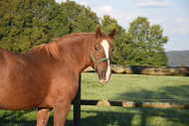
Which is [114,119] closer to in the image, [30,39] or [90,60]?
[90,60]

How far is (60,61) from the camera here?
4.43 metres

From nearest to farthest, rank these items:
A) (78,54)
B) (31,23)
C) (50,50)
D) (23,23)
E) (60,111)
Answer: (60,111), (50,50), (78,54), (23,23), (31,23)

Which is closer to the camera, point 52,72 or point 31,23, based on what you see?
point 52,72

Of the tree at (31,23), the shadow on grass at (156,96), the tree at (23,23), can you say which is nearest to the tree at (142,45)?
the tree at (31,23)

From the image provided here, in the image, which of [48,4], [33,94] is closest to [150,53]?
[48,4]

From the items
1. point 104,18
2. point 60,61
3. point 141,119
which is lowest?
point 141,119

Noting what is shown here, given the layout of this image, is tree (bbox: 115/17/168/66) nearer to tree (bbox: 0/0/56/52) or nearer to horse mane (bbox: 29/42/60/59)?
tree (bbox: 0/0/56/52)

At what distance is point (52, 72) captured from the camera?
426cm

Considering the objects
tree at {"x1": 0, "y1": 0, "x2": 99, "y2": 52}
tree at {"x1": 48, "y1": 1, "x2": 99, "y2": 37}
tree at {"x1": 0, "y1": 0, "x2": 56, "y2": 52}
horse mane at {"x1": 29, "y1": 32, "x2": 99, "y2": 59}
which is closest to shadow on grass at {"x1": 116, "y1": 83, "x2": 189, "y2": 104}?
horse mane at {"x1": 29, "y1": 32, "x2": 99, "y2": 59}

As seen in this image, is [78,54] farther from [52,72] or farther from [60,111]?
[60,111]

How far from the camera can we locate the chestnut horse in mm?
3904

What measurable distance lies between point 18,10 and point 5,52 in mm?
39465

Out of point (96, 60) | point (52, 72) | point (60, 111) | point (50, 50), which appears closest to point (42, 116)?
point (60, 111)

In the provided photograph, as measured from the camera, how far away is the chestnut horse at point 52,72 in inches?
154
